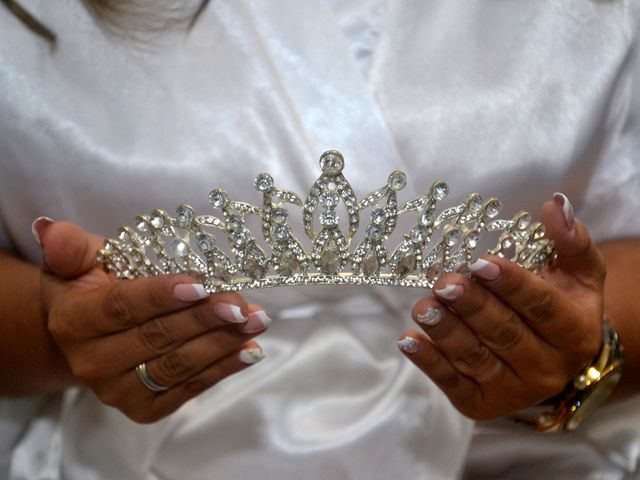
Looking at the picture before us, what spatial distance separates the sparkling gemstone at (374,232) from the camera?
845mm

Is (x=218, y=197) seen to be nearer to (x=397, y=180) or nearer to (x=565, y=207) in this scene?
(x=397, y=180)

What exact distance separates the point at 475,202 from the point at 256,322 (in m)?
0.25

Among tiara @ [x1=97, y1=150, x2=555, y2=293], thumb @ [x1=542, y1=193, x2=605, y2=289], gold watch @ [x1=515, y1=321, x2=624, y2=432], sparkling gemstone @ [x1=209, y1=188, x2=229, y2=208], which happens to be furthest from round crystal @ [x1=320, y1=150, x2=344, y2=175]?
gold watch @ [x1=515, y1=321, x2=624, y2=432]

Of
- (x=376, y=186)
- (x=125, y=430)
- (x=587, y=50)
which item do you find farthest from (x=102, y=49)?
(x=587, y=50)

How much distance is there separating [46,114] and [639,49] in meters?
0.72

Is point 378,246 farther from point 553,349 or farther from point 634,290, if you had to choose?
point 634,290

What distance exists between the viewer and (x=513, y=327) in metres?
0.80

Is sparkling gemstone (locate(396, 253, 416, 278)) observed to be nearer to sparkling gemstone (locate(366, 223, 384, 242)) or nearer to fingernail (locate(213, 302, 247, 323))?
sparkling gemstone (locate(366, 223, 384, 242))

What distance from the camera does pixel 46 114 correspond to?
3.10ft

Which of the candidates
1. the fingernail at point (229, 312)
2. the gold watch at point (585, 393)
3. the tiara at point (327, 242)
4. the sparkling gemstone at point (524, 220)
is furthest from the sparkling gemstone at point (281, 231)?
the gold watch at point (585, 393)

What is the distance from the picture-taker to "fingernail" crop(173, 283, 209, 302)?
2.48 ft

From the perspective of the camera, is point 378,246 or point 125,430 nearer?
point 378,246

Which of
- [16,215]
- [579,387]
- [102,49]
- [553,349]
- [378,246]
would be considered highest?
[102,49]

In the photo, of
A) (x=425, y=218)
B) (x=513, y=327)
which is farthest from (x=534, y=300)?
(x=425, y=218)
